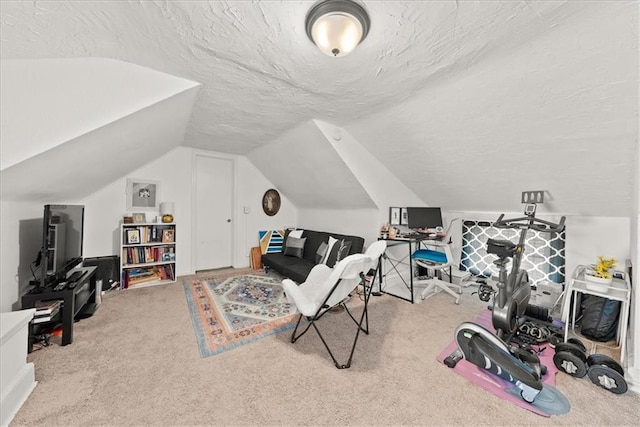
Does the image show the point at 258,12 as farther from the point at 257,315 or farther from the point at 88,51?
the point at 257,315

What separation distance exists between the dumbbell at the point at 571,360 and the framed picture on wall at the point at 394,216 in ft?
7.49

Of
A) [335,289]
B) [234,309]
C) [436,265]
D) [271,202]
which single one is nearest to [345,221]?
[436,265]

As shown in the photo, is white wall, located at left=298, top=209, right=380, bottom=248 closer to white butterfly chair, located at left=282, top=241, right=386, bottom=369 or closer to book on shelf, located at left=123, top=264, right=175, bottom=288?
white butterfly chair, located at left=282, top=241, right=386, bottom=369

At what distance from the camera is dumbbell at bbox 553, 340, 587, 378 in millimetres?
1737

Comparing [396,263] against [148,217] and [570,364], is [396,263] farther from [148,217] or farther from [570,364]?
[148,217]

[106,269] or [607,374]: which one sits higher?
[106,269]

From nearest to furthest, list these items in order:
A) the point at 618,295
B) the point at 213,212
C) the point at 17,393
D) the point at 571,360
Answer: the point at 17,393, the point at 571,360, the point at 618,295, the point at 213,212

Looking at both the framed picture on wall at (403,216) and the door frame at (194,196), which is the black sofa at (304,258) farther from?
the door frame at (194,196)

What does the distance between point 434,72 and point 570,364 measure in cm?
243

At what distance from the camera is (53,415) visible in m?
1.42

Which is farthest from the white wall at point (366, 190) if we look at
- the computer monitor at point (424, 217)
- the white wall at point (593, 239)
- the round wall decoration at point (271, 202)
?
the white wall at point (593, 239)

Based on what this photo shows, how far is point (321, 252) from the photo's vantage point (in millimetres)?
3764

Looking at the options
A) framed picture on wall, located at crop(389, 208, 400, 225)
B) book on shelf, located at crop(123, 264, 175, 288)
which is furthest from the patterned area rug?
framed picture on wall, located at crop(389, 208, 400, 225)

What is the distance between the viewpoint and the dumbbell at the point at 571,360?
1.74 meters
